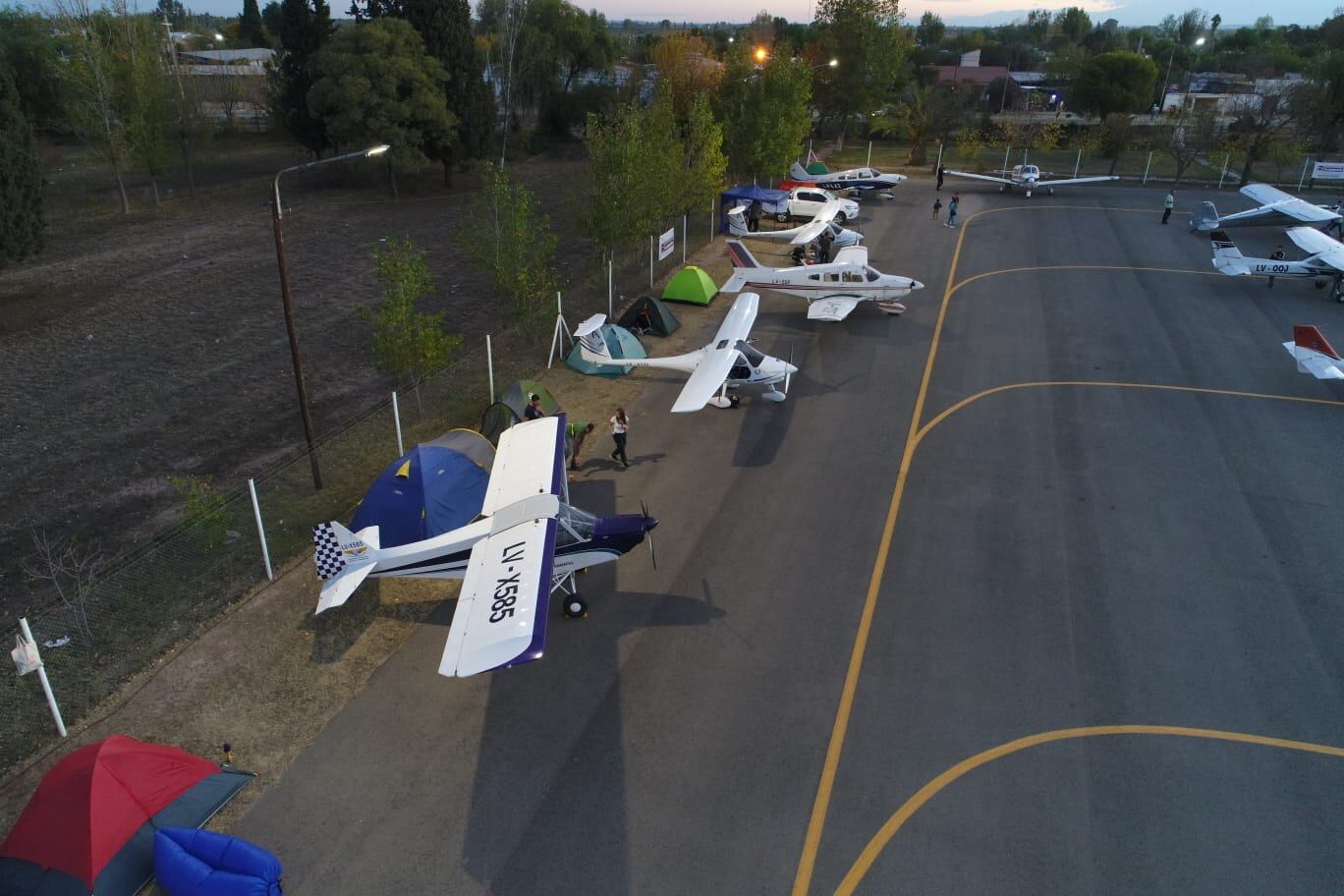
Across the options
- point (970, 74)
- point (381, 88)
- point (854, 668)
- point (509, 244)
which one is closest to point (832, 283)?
point (509, 244)

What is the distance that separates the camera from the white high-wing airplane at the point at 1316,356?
71.1 feet

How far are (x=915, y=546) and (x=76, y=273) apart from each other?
3572 cm

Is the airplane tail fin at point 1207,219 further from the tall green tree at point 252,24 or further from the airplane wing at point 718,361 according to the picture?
the tall green tree at point 252,24

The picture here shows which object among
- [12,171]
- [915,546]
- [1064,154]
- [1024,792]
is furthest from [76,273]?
[1064,154]

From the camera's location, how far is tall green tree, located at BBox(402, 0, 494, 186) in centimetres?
4662

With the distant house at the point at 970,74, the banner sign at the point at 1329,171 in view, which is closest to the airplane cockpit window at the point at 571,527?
the banner sign at the point at 1329,171

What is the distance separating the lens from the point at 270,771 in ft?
36.3

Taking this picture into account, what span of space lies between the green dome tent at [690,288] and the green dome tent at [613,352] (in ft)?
22.0

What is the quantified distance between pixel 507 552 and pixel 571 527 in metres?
1.48

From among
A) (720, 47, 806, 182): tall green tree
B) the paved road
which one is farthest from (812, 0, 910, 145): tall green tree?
the paved road

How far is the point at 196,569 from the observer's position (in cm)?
1476

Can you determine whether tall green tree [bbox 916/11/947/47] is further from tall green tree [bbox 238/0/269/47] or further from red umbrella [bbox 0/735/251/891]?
red umbrella [bbox 0/735/251/891]

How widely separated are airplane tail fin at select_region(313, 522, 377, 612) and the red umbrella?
3.46 meters

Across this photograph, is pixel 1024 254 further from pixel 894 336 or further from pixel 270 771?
pixel 270 771
